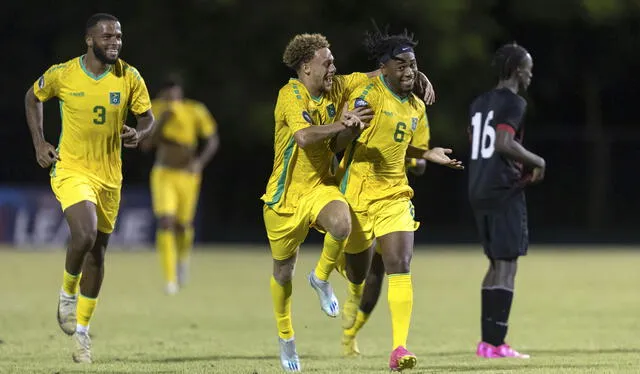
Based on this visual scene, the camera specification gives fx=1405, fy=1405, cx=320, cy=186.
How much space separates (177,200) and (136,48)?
1108 centimetres

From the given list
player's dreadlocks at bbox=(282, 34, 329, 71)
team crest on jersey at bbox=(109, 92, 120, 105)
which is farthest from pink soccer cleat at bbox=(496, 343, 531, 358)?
team crest on jersey at bbox=(109, 92, 120, 105)

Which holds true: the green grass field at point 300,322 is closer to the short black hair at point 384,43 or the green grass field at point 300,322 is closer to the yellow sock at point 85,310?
the yellow sock at point 85,310

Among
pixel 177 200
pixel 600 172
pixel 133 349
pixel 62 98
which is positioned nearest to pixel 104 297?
pixel 177 200

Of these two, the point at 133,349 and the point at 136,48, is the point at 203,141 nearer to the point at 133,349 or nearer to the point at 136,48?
the point at 136,48

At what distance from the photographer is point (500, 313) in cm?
1047

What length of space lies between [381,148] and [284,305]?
127 centimetres

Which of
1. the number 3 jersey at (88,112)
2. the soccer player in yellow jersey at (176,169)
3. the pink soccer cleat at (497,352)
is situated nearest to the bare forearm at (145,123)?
the number 3 jersey at (88,112)

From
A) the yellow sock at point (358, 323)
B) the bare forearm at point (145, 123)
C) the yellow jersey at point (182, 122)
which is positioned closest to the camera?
the bare forearm at point (145, 123)

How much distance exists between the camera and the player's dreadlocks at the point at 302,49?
9.42 meters

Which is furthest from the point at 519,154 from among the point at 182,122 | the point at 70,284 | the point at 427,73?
the point at 427,73

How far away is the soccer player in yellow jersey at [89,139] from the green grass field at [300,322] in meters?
0.51

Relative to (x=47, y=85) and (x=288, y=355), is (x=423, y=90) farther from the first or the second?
(x=47, y=85)

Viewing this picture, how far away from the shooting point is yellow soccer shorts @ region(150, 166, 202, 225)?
58.2 ft

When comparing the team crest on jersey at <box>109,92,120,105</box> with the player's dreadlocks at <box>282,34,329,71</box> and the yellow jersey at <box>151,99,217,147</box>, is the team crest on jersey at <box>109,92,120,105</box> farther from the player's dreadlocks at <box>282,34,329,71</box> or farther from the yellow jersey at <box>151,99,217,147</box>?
the yellow jersey at <box>151,99,217,147</box>
